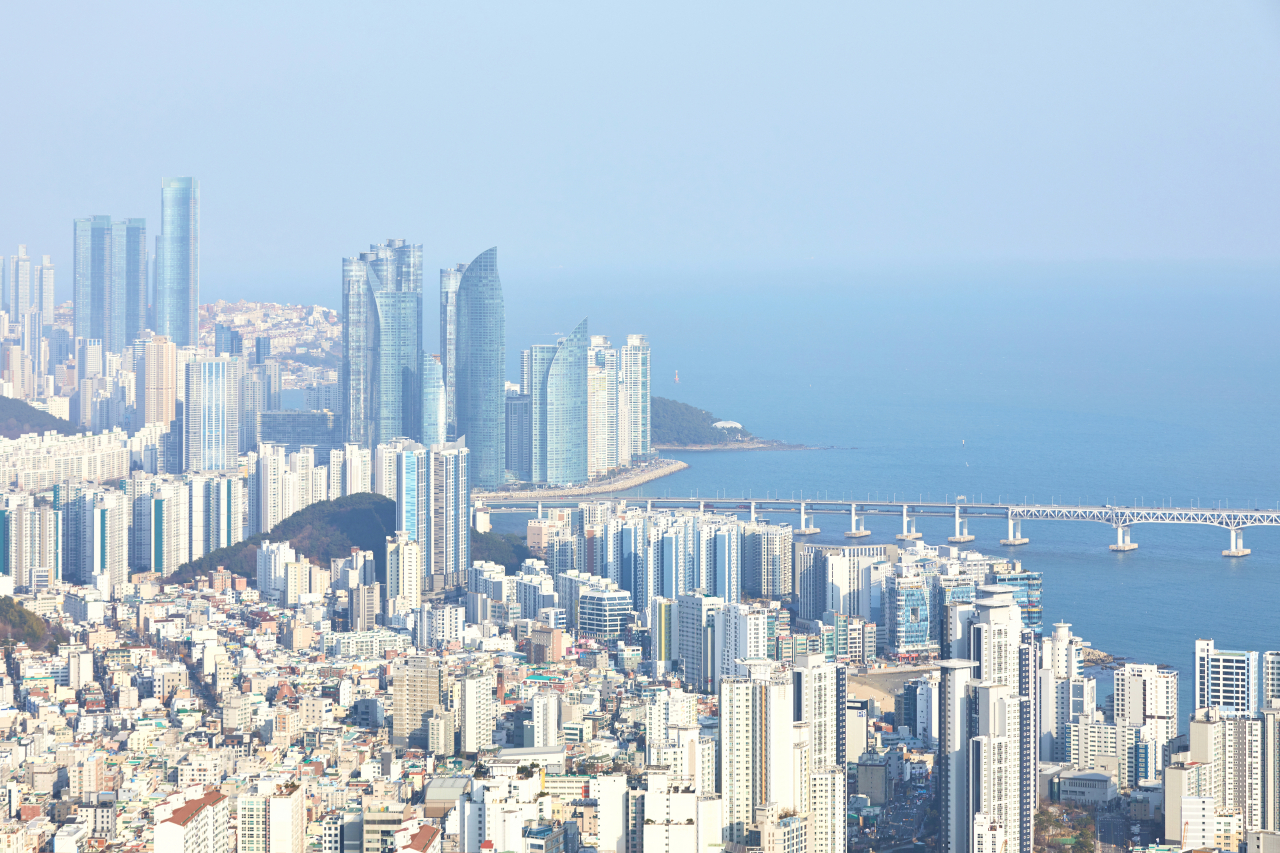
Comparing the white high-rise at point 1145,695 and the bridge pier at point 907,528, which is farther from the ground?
the bridge pier at point 907,528

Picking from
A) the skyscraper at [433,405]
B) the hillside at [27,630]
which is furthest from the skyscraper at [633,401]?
the hillside at [27,630]

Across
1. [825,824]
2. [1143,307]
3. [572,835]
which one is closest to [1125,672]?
[825,824]

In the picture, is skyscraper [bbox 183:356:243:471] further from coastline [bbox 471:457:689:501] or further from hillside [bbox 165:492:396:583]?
hillside [bbox 165:492:396:583]

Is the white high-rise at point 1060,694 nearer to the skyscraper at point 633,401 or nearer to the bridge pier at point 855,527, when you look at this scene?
the bridge pier at point 855,527

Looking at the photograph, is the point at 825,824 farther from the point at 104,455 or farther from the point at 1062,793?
the point at 104,455

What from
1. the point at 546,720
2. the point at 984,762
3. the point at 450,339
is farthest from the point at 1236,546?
the point at 984,762

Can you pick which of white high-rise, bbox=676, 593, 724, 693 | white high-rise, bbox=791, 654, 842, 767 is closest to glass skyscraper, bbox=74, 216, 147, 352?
white high-rise, bbox=676, 593, 724, 693
